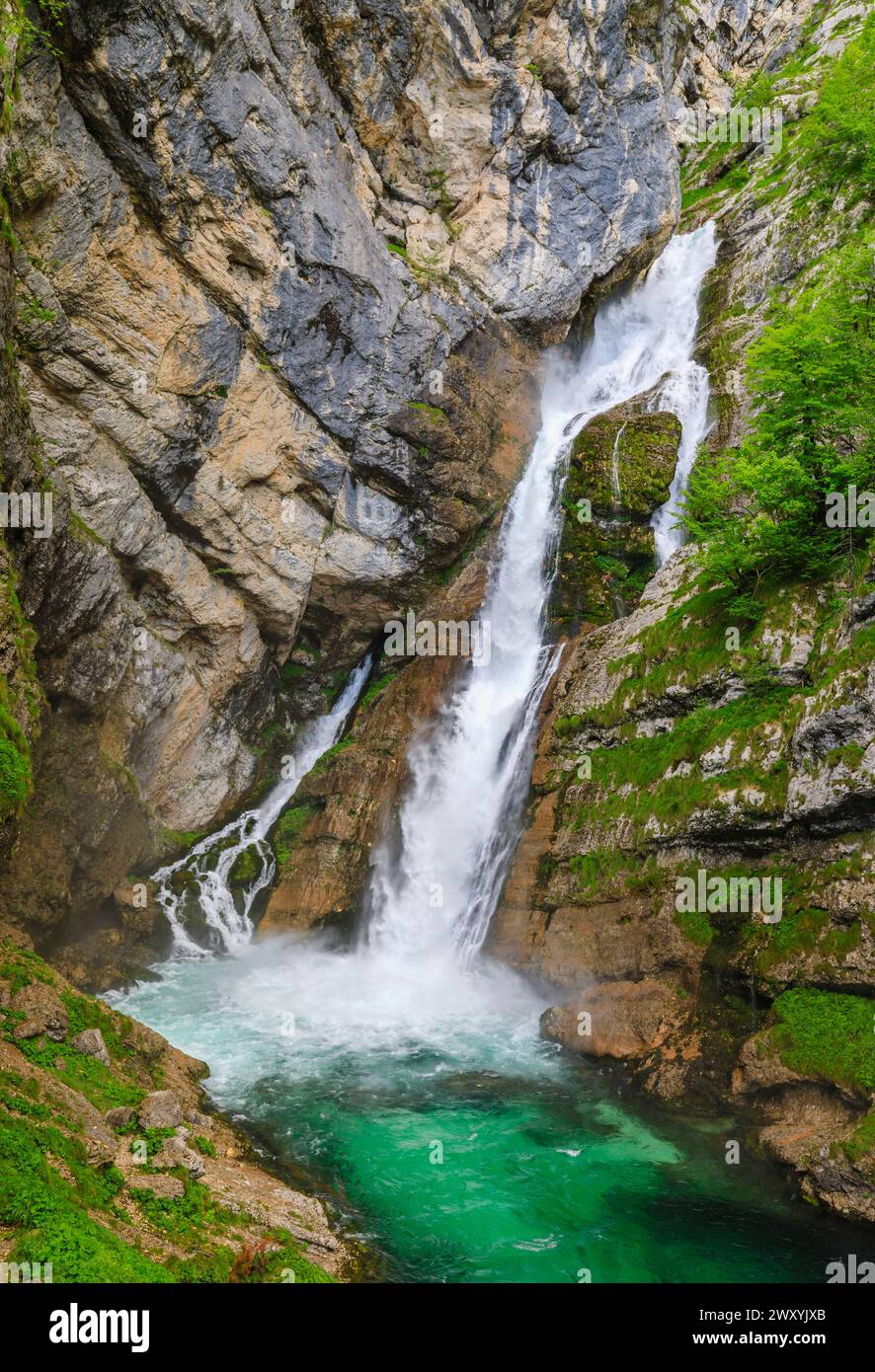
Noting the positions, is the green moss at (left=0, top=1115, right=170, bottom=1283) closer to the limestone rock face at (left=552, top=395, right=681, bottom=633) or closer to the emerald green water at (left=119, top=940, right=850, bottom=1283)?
the emerald green water at (left=119, top=940, right=850, bottom=1283)

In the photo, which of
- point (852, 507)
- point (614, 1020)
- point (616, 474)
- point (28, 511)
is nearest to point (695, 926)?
point (614, 1020)

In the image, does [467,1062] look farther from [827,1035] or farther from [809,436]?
[809,436]

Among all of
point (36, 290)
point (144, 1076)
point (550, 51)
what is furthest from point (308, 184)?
point (144, 1076)

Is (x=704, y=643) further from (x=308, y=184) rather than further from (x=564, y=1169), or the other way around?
(x=308, y=184)

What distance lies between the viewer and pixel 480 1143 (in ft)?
A: 38.4

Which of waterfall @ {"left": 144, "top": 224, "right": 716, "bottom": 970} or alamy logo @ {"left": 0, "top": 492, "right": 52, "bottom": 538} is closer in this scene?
alamy logo @ {"left": 0, "top": 492, "right": 52, "bottom": 538}

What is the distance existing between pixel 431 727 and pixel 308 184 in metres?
14.6

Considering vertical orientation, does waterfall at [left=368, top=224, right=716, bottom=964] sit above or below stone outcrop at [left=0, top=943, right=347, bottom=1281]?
above

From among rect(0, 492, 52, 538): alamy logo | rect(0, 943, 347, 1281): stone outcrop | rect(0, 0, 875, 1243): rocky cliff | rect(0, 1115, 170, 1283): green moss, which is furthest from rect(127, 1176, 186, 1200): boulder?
rect(0, 492, 52, 538): alamy logo

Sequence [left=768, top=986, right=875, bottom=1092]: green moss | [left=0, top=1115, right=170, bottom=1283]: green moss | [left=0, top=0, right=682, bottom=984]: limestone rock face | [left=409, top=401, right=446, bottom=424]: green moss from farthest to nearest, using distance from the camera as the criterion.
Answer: [left=409, top=401, right=446, bottom=424]: green moss → [left=0, top=0, right=682, bottom=984]: limestone rock face → [left=768, top=986, right=875, bottom=1092]: green moss → [left=0, top=1115, right=170, bottom=1283]: green moss

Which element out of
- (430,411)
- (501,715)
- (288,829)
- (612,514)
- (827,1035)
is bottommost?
(827,1035)
